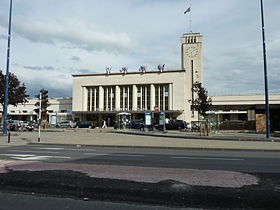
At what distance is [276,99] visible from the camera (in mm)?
72500

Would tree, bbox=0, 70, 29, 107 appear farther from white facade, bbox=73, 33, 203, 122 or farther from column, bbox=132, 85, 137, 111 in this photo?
column, bbox=132, 85, 137, 111

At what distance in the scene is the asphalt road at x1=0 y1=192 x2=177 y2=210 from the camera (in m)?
4.82

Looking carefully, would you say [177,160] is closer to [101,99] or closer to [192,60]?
[101,99]

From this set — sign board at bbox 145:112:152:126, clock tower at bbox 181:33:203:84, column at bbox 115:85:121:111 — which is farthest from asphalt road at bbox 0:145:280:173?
clock tower at bbox 181:33:203:84

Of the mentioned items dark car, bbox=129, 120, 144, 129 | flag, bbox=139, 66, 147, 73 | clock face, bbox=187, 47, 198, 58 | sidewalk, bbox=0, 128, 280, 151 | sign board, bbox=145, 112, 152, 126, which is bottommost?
sidewalk, bbox=0, 128, 280, 151

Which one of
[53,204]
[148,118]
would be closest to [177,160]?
[53,204]

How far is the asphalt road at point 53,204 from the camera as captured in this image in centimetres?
482

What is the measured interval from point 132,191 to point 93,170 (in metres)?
2.34

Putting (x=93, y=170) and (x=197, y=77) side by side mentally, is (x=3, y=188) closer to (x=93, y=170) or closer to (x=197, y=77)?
(x=93, y=170)

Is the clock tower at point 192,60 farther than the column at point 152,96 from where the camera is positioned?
Yes

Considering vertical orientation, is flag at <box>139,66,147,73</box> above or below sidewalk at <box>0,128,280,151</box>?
above

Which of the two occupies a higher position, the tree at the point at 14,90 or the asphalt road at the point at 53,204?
the tree at the point at 14,90

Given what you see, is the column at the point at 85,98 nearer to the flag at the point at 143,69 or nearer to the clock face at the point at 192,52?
the flag at the point at 143,69

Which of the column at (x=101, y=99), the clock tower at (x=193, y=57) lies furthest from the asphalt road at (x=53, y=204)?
the clock tower at (x=193, y=57)
